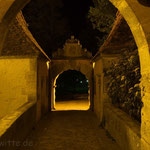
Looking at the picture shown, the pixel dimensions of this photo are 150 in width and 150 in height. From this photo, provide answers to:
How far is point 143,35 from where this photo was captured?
2.44m

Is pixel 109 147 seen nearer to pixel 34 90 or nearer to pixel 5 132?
pixel 5 132

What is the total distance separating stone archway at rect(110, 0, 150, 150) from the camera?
2.40 metres

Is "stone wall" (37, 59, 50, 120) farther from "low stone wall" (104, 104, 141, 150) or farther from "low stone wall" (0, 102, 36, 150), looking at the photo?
"low stone wall" (104, 104, 141, 150)

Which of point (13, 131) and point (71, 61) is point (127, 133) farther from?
point (71, 61)

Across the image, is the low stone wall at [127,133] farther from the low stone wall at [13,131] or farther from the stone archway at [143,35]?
the low stone wall at [13,131]

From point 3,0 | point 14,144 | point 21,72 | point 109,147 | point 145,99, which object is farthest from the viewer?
point 21,72

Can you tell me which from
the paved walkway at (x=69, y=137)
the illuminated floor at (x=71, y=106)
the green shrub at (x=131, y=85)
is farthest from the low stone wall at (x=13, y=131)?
the illuminated floor at (x=71, y=106)

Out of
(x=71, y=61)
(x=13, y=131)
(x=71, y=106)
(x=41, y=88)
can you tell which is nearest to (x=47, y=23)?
(x=71, y=61)

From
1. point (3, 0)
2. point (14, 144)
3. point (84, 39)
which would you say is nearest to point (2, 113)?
point (14, 144)

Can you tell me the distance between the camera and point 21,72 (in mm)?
7582

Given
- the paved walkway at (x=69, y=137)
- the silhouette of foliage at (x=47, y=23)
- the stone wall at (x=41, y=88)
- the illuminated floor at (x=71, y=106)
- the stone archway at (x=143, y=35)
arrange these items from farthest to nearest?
1. the silhouette of foliage at (x=47, y=23)
2. the illuminated floor at (x=71, y=106)
3. the stone wall at (x=41, y=88)
4. the paved walkway at (x=69, y=137)
5. the stone archway at (x=143, y=35)

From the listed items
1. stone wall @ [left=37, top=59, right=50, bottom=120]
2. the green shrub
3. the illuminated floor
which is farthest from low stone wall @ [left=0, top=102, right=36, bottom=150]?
the illuminated floor

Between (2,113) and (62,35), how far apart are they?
1484 cm

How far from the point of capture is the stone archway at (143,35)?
2.40 m
